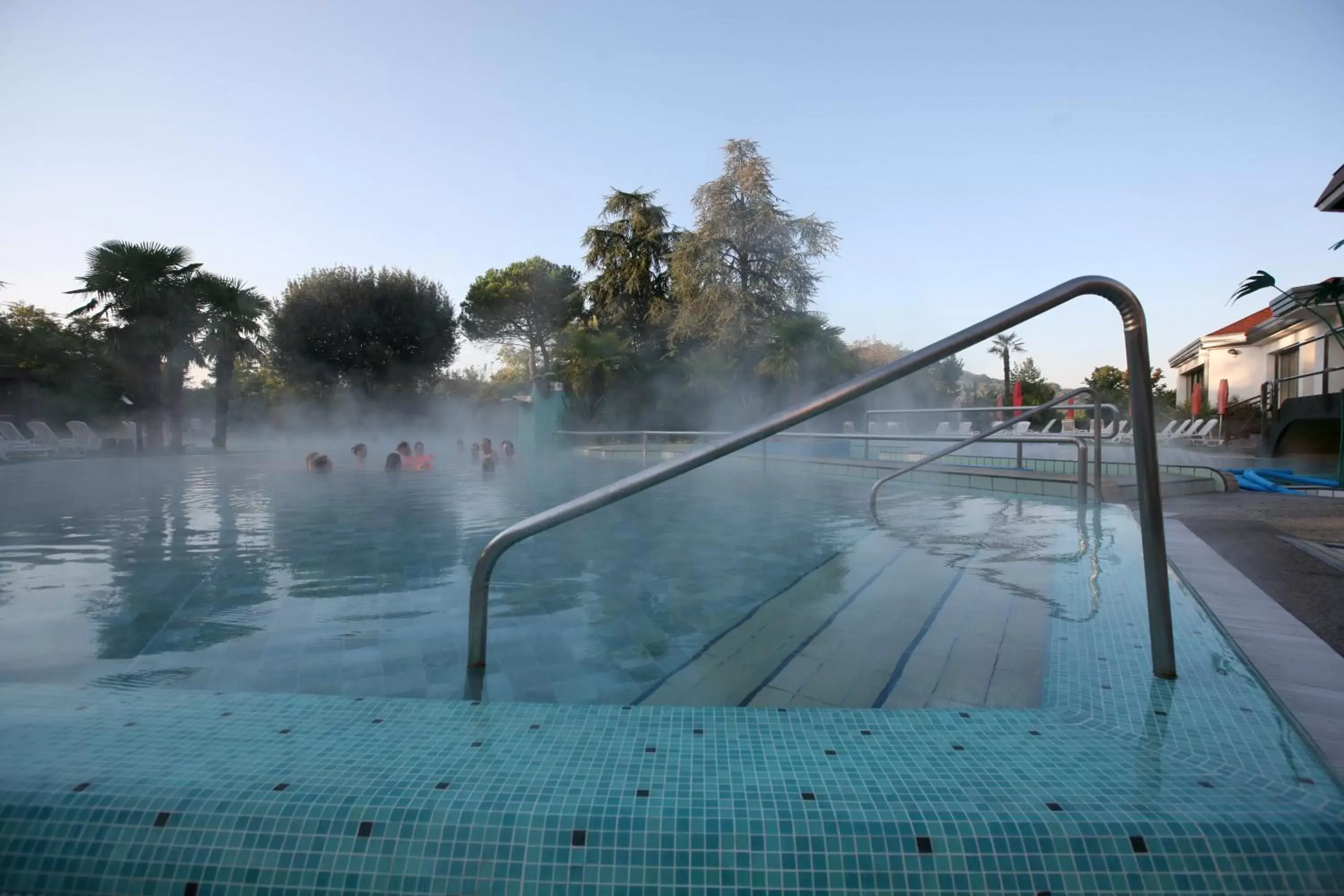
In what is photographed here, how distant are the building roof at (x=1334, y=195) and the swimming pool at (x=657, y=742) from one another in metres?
8.73

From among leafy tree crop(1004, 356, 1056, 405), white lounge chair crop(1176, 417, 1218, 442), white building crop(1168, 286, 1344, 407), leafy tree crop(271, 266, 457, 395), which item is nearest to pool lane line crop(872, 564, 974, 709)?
white building crop(1168, 286, 1344, 407)

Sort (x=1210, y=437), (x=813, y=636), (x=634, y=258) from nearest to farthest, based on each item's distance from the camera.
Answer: (x=813, y=636), (x=1210, y=437), (x=634, y=258)

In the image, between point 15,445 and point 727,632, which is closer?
point 727,632

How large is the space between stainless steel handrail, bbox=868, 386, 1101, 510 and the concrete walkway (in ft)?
3.97

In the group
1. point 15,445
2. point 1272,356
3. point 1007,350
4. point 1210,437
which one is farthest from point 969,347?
point 1007,350

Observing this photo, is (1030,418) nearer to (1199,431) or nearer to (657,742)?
(657,742)

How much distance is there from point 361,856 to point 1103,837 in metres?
1.12

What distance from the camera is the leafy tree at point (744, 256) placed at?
20391 millimetres

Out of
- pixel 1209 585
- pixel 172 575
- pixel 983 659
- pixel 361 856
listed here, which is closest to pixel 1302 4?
pixel 1209 585

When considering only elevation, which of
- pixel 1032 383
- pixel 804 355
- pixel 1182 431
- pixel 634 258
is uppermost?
Answer: pixel 634 258

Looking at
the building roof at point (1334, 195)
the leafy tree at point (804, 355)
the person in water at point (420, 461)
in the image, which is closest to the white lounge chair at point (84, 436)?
the person in water at point (420, 461)

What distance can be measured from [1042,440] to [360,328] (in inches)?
966

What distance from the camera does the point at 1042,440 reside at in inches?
178

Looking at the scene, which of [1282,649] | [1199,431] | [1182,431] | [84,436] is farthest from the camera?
[84,436]
